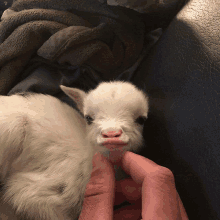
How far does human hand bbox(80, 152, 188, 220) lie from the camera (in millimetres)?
368

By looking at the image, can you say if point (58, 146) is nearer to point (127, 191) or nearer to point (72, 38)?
point (127, 191)

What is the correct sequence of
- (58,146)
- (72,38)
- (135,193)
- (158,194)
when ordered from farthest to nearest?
(72,38) → (58,146) → (135,193) → (158,194)

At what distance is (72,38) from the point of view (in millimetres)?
698

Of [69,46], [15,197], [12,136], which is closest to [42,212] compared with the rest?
[15,197]

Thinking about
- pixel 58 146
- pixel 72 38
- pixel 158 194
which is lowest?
pixel 58 146

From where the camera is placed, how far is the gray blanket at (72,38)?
2.41 ft

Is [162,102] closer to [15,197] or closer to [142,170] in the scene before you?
[142,170]

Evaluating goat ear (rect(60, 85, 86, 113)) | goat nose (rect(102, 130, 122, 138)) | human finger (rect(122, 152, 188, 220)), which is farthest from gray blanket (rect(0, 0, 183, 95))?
human finger (rect(122, 152, 188, 220))

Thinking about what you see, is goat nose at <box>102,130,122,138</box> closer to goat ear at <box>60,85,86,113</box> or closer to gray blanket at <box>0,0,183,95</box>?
goat ear at <box>60,85,86,113</box>

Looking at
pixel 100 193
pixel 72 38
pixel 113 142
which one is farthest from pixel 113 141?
pixel 72 38

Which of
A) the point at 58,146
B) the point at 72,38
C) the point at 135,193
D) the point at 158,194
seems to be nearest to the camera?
the point at 158,194

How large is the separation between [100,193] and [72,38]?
52 centimetres

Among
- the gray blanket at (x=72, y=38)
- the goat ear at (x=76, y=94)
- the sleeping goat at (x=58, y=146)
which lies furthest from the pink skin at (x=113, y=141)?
the gray blanket at (x=72, y=38)

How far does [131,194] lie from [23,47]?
649mm
